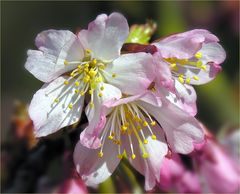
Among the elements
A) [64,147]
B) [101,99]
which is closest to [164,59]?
[101,99]

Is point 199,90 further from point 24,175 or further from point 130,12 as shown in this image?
point 24,175

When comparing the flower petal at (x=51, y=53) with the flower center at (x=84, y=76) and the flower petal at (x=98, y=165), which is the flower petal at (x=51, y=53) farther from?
the flower petal at (x=98, y=165)

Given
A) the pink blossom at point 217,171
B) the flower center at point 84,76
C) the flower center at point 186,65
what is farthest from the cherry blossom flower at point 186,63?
the pink blossom at point 217,171

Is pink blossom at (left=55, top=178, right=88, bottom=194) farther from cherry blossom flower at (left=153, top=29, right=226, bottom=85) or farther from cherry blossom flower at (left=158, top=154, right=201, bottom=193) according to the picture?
cherry blossom flower at (left=153, top=29, right=226, bottom=85)

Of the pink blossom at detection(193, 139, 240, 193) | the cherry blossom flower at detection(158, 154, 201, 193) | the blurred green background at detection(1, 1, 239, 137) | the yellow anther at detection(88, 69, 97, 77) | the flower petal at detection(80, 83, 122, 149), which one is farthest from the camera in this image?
the blurred green background at detection(1, 1, 239, 137)

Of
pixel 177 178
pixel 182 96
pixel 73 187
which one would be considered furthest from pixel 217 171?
pixel 182 96

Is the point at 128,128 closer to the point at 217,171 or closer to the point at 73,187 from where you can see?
the point at 73,187

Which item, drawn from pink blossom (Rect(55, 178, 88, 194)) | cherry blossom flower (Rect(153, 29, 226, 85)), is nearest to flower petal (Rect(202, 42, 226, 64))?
cherry blossom flower (Rect(153, 29, 226, 85))
